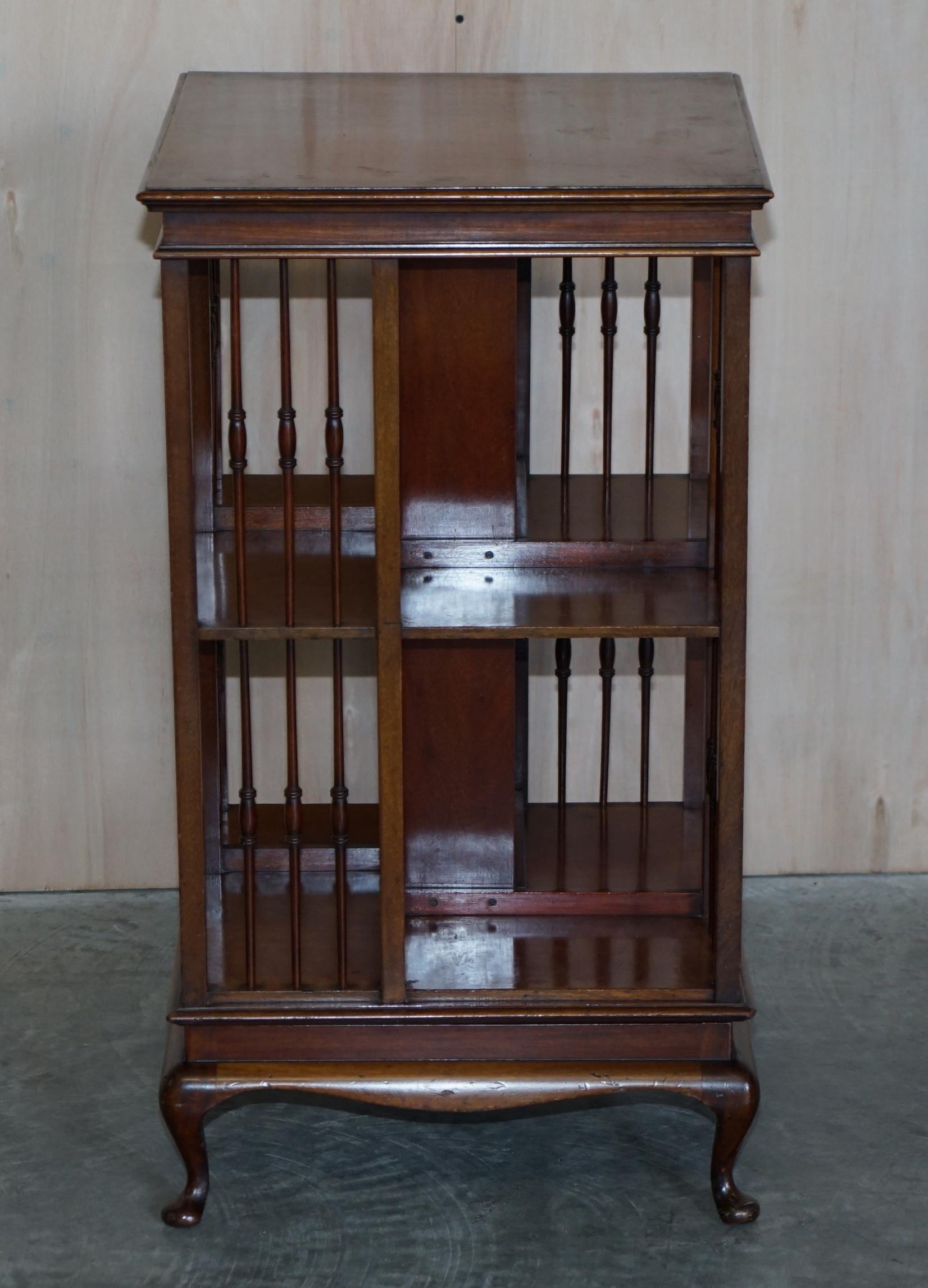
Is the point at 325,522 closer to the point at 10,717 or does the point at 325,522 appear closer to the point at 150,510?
the point at 150,510

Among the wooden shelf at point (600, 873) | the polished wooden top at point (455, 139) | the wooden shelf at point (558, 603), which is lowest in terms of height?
the wooden shelf at point (600, 873)

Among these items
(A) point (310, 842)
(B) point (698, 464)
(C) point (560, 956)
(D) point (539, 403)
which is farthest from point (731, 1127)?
(D) point (539, 403)

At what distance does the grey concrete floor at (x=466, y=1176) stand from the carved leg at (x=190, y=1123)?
0.03 meters

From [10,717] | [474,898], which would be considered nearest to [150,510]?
[10,717]

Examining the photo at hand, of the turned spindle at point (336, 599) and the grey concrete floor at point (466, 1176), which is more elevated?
the turned spindle at point (336, 599)

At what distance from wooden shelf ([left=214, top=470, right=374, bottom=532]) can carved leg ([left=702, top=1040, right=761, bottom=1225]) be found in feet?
3.79

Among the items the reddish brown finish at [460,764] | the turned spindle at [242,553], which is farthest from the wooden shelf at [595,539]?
the turned spindle at [242,553]

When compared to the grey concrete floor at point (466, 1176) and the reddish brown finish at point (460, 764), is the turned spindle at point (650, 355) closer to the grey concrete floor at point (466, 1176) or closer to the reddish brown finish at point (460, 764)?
the reddish brown finish at point (460, 764)

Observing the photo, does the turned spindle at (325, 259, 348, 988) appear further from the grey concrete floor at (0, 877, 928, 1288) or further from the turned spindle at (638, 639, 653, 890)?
the turned spindle at (638, 639, 653, 890)

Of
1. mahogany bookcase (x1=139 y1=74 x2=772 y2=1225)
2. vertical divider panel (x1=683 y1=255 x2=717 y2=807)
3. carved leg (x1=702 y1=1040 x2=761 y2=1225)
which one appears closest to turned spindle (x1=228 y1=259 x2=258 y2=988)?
mahogany bookcase (x1=139 y1=74 x2=772 y2=1225)

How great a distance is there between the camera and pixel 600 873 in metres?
2.91

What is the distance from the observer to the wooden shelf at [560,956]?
252cm

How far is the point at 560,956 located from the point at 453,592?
0.62m

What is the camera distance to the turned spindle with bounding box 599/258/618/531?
9.23 ft
